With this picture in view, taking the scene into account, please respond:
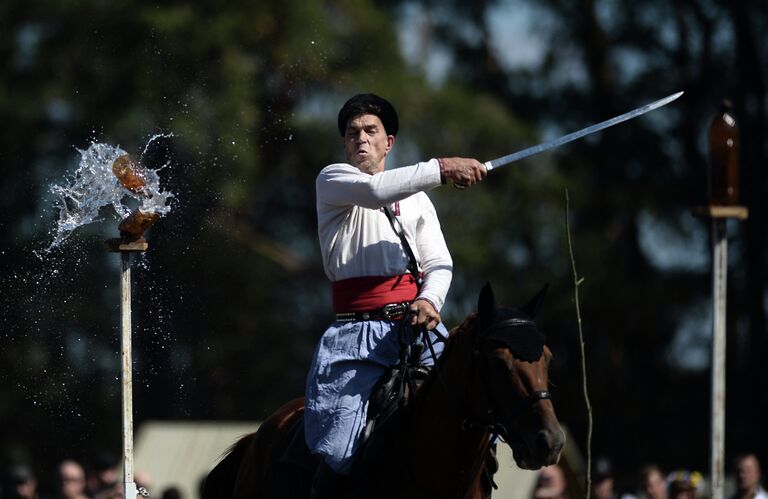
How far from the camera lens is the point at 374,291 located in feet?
25.6

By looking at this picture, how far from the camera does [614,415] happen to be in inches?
1089

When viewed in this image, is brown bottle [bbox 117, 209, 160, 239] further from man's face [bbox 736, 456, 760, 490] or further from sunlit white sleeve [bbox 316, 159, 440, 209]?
man's face [bbox 736, 456, 760, 490]

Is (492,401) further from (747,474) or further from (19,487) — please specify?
(19,487)

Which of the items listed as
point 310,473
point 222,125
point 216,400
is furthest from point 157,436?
point 310,473

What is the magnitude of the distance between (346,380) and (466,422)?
2.52 feet

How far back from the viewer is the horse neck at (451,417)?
23.5ft

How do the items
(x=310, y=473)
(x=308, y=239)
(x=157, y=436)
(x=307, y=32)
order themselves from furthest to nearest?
(x=308, y=239) → (x=307, y=32) → (x=157, y=436) → (x=310, y=473)

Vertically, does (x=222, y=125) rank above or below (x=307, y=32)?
below

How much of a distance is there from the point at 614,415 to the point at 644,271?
264 cm

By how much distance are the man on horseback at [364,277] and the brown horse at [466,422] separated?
7.7 inches

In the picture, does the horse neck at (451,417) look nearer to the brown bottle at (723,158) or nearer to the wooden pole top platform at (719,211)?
the wooden pole top platform at (719,211)

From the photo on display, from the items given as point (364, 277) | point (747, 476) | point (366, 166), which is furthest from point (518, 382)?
point (747, 476)

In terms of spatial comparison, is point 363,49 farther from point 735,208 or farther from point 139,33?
point 735,208

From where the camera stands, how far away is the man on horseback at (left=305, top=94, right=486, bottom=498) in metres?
7.51
